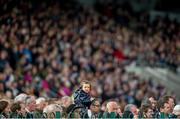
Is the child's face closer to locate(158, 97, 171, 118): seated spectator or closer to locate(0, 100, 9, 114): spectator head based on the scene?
locate(158, 97, 171, 118): seated spectator

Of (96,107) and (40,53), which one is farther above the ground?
(40,53)

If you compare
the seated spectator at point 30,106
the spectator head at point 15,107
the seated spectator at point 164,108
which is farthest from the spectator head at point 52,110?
the seated spectator at point 164,108

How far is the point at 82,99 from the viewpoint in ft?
38.6

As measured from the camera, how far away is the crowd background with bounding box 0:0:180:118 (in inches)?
837

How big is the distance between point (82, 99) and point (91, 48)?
13.9 m

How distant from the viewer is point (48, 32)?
24812 millimetres

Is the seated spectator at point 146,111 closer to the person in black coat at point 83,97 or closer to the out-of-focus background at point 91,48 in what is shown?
the person in black coat at point 83,97

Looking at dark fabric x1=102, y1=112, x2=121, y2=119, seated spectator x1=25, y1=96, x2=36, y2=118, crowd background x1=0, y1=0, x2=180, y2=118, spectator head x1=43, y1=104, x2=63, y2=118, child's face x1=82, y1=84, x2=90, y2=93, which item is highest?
crowd background x1=0, y1=0, x2=180, y2=118

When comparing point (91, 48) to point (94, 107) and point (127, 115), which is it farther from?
point (127, 115)

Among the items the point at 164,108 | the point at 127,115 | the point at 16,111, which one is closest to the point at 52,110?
the point at 16,111

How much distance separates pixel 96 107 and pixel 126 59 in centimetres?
1549

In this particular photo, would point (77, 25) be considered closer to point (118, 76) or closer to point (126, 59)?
point (126, 59)

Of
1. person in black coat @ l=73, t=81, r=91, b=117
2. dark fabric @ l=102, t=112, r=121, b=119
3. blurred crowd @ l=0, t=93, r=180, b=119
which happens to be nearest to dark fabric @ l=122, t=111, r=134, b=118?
blurred crowd @ l=0, t=93, r=180, b=119

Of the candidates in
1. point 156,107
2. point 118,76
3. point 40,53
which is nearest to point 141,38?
point 118,76
